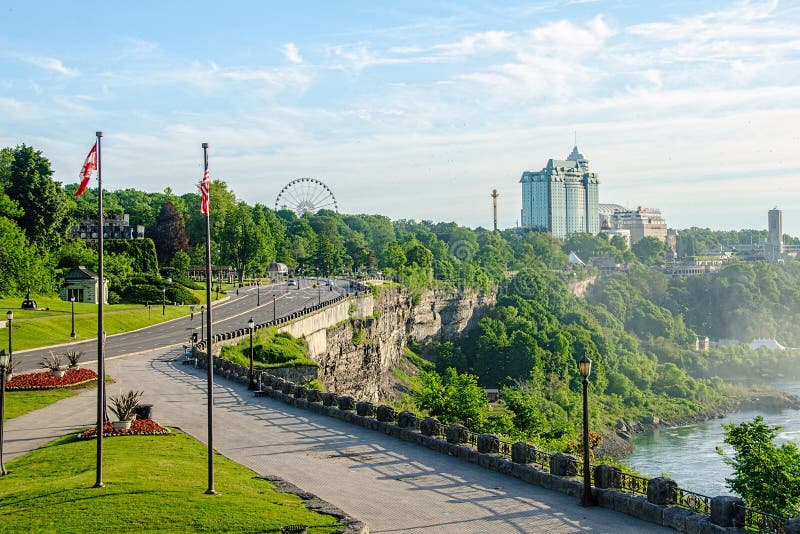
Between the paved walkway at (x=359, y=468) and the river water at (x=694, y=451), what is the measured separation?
140 ft

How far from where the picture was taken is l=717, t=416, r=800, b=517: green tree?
27.1m

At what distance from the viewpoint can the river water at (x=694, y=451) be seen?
77.8 meters

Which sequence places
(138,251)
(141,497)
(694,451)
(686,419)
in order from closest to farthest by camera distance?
(141,497) < (694,451) < (138,251) < (686,419)

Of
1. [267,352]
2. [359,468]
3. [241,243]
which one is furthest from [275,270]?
[359,468]

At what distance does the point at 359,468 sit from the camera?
83.5 feet

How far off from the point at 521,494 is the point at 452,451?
5079 millimetres

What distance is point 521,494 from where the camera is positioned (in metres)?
22.3

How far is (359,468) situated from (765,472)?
43.3ft

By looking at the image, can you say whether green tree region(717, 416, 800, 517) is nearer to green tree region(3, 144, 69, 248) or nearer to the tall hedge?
green tree region(3, 144, 69, 248)

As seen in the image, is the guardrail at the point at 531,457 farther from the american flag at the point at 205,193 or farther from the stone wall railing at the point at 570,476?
the american flag at the point at 205,193

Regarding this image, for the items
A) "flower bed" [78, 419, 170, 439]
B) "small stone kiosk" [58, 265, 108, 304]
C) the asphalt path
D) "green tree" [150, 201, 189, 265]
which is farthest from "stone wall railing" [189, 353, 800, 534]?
"green tree" [150, 201, 189, 265]

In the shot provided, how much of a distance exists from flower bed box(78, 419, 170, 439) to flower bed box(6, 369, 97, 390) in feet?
39.9

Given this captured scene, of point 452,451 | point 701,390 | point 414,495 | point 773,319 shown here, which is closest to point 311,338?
point 452,451

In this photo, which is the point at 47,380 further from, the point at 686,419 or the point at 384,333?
the point at 686,419
